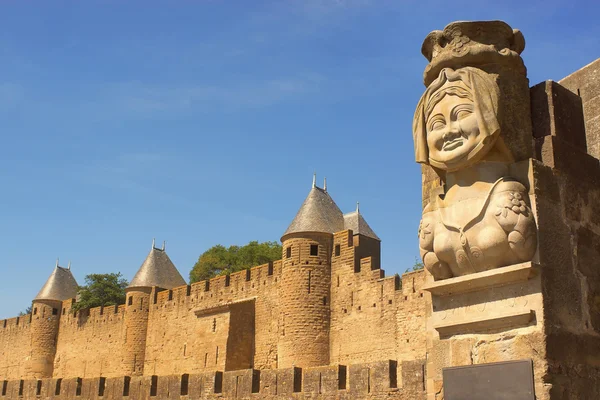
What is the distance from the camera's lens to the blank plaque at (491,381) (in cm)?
354

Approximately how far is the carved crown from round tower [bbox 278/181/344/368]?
66.7 ft

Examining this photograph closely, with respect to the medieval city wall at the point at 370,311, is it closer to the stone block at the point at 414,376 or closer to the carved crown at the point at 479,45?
the stone block at the point at 414,376

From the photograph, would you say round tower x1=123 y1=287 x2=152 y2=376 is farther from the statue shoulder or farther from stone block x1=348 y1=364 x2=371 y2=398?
the statue shoulder

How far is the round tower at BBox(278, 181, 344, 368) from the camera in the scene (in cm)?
2384

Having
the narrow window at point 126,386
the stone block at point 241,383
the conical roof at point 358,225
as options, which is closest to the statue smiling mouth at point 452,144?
the stone block at point 241,383

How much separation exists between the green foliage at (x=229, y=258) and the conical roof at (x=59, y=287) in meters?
8.19

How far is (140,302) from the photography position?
106 ft

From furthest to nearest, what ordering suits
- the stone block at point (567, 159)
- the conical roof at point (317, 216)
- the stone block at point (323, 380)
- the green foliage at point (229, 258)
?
the green foliage at point (229, 258) → the conical roof at point (317, 216) → the stone block at point (323, 380) → the stone block at point (567, 159)

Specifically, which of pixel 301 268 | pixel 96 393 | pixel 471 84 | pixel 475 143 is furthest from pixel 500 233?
pixel 301 268

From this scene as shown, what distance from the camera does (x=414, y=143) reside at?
13.7 ft

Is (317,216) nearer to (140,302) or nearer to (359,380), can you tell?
(140,302)

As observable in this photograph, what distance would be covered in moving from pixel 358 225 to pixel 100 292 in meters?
16.1

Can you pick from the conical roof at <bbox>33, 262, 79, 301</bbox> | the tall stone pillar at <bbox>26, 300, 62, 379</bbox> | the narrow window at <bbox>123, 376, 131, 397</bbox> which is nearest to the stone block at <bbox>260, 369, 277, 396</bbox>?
the narrow window at <bbox>123, 376, 131, 397</bbox>

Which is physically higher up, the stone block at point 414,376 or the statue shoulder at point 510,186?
the statue shoulder at point 510,186
